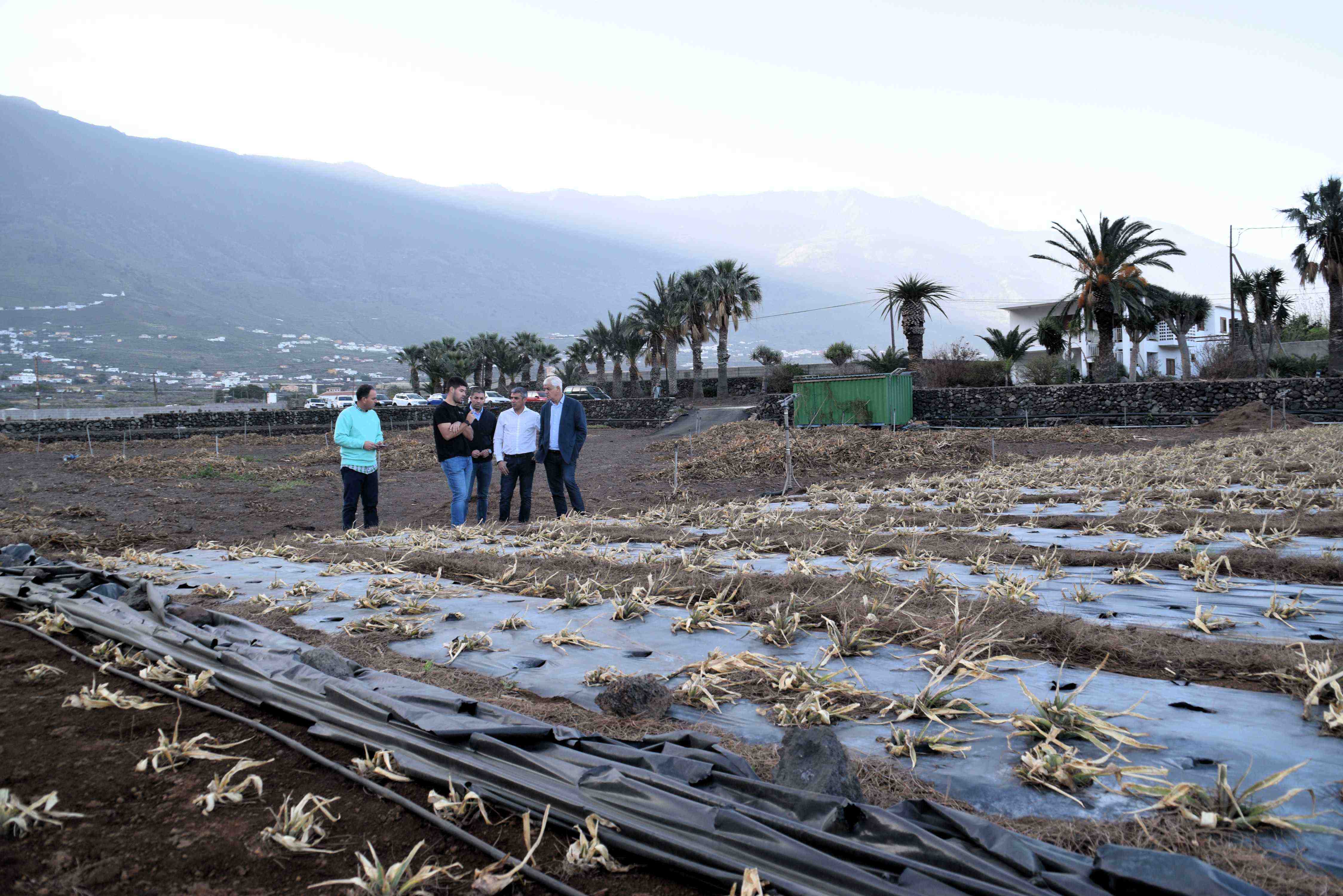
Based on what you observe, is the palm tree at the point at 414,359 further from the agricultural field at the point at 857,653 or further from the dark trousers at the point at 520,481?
the agricultural field at the point at 857,653

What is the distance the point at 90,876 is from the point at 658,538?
4.99 meters

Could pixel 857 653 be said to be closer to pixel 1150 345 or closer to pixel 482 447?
pixel 482 447

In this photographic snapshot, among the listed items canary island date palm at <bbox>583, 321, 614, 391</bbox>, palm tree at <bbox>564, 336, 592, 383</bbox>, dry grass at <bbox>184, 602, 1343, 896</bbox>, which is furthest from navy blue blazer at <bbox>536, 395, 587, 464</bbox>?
palm tree at <bbox>564, 336, 592, 383</bbox>

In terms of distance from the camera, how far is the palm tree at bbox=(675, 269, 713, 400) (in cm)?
4538

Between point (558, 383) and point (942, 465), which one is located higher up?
point (558, 383)

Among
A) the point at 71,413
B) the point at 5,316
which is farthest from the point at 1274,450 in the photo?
the point at 5,316

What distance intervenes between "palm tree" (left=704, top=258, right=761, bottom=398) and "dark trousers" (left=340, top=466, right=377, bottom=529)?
3671 cm

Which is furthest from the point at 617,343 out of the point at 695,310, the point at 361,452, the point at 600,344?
the point at 361,452

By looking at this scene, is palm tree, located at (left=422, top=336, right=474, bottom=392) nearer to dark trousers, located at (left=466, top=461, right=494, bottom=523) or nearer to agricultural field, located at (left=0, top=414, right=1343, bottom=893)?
dark trousers, located at (left=466, top=461, right=494, bottom=523)

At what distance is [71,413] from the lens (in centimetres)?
3806

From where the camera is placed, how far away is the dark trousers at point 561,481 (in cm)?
843

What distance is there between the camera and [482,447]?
342 inches

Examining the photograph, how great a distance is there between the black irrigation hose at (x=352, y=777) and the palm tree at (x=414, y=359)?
58389 millimetres

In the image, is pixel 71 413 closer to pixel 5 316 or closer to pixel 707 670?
pixel 707 670
